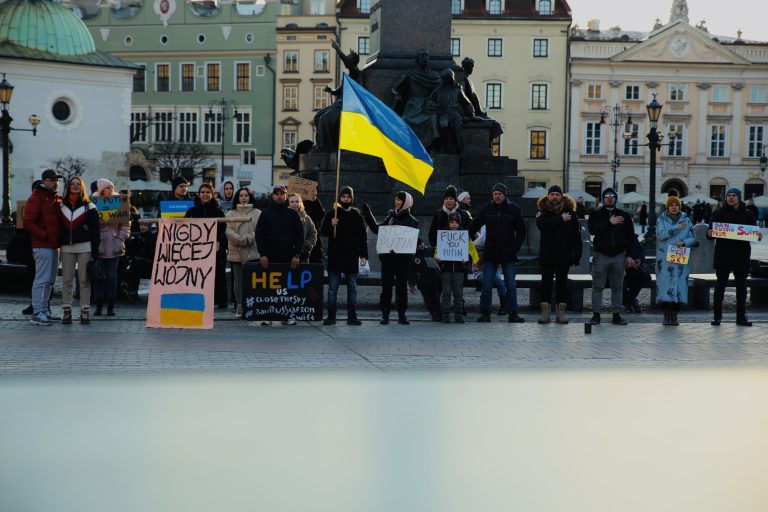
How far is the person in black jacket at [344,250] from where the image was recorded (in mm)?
13312

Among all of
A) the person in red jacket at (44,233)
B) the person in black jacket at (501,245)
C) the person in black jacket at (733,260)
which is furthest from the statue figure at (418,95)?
the person in red jacket at (44,233)

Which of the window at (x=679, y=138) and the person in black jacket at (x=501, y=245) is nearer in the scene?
the person in black jacket at (x=501, y=245)

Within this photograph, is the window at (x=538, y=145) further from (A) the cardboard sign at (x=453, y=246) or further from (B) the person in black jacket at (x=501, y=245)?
(A) the cardboard sign at (x=453, y=246)

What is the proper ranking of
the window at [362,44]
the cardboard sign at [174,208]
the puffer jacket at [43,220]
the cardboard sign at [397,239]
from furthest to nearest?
1. the window at [362,44]
2. the cardboard sign at [174,208]
3. the cardboard sign at [397,239]
4. the puffer jacket at [43,220]

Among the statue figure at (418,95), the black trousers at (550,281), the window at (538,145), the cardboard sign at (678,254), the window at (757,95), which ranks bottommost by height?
the black trousers at (550,281)

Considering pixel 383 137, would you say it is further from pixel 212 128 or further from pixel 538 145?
pixel 212 128

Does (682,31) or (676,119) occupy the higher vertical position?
(682,31)

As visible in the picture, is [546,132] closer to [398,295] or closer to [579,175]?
[579,175]

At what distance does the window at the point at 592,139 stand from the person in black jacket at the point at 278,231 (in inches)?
2625

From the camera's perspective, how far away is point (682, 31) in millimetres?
77062

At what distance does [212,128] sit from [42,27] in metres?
15.0

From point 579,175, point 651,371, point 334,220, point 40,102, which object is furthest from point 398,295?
point 579,175

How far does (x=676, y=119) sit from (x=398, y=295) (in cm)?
6796

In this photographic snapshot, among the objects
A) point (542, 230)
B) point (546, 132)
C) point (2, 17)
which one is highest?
point (2, 17)
